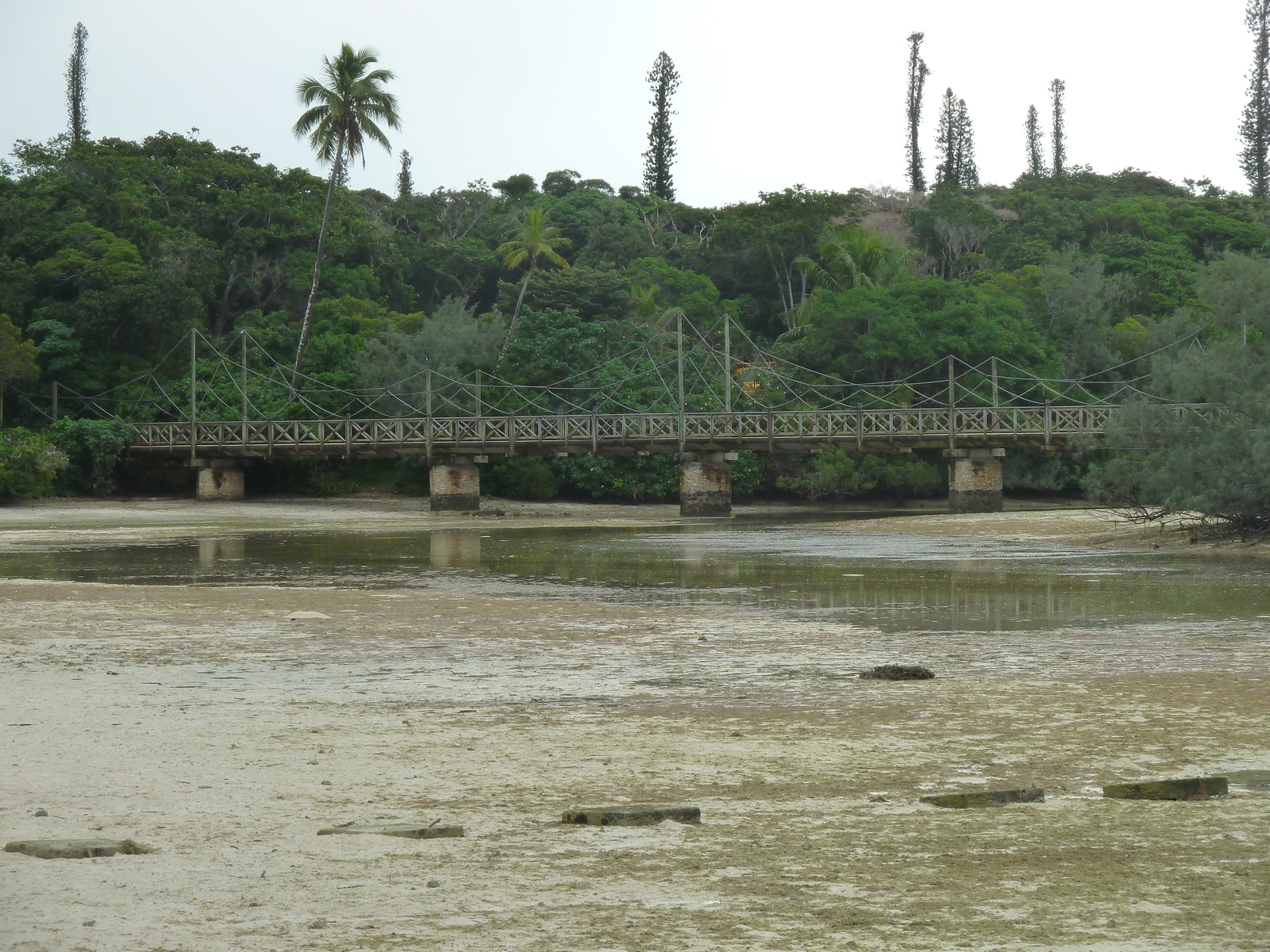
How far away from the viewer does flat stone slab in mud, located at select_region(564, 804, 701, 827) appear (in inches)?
200

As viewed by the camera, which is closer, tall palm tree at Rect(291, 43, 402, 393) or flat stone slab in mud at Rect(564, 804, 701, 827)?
flat stone slab in mud at Rect(564, 804, 701, 827)

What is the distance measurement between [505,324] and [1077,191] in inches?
1279

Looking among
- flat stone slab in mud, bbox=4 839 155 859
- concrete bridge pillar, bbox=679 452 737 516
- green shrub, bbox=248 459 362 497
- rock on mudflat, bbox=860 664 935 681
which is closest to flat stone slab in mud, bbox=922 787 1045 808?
flat stone slab in mud, bbox=4 839 155 859

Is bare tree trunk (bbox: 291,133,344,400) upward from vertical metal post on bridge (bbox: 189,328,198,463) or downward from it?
upward

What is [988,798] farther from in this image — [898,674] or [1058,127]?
[1058,127]

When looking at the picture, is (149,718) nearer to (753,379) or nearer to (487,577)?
(487,577)

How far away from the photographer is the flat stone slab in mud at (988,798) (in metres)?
5.35

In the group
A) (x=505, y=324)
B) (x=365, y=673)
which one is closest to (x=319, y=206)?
(x=505, y=324)

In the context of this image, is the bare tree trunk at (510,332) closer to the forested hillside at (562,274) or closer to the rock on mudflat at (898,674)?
the forested hillside at (562,274)

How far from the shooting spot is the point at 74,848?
180 inches

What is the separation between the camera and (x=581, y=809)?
5.16m

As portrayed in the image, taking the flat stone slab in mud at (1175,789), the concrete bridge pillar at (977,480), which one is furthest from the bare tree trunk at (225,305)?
the flat stone slab in mud at (1175,789)

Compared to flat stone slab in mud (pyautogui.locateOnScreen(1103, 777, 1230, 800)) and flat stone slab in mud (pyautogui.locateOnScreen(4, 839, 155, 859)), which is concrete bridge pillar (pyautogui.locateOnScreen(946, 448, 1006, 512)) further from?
flat stone slab in mud (pyautogui.locateOnScreen(4, 839, 155, 859))

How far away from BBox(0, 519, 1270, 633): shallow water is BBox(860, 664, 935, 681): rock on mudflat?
9.94ft
